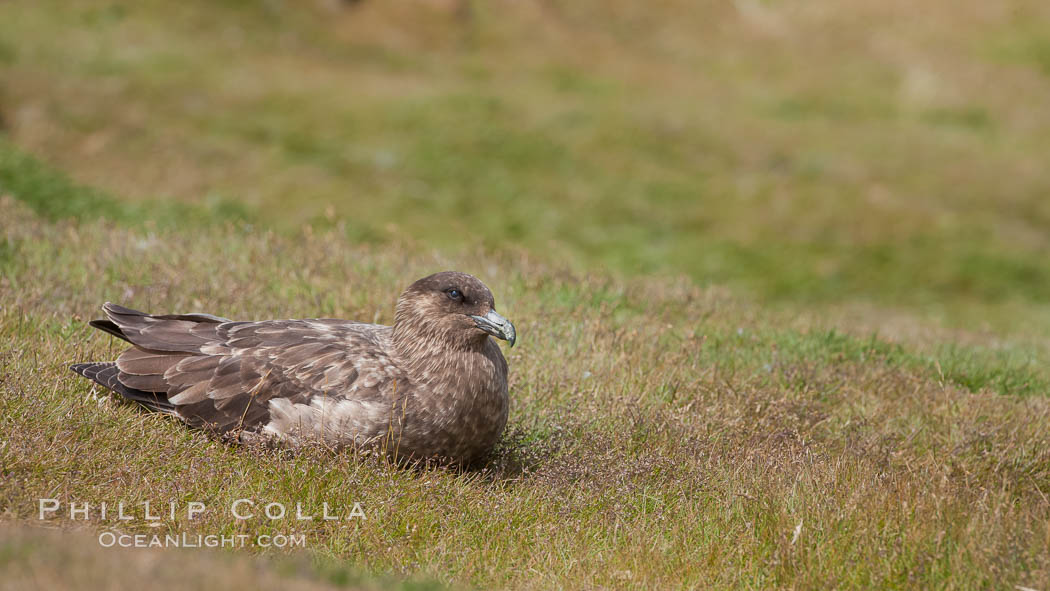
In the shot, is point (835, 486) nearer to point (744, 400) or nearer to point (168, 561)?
point (744, 400)

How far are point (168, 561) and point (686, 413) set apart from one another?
339 cm

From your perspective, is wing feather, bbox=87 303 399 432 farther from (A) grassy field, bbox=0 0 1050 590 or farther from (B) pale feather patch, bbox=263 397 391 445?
(A) grassy field, bbox=0 0 1050 590

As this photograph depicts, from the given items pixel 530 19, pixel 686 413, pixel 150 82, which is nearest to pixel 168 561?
pixel 686 413

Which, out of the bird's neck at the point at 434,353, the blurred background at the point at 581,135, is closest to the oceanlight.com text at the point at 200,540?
the bird's neck at the point at 434,353

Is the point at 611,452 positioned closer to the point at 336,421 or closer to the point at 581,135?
the point at 336,421

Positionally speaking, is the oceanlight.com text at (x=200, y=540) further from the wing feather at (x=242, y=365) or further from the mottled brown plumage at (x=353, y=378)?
the wing feather at (x=242, y=365)

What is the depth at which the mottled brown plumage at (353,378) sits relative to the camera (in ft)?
16.6

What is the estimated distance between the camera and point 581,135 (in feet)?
54.5

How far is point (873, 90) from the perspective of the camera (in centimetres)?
2111

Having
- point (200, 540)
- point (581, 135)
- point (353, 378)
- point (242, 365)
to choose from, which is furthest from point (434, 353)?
point (581, 135)

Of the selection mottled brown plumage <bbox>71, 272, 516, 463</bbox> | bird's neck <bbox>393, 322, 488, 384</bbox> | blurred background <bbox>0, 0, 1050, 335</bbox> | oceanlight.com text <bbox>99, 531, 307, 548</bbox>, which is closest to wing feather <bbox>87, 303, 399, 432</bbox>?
mottled brown plumage <bbox>71, 272, 516, 463</bbox>

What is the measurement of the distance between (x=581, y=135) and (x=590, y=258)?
4019mm

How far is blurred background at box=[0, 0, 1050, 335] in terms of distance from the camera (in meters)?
13.3

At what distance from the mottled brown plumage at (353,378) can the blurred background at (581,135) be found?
454 centimetres
